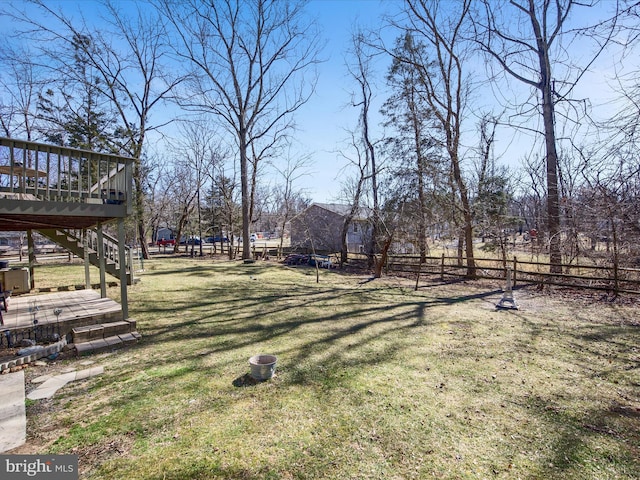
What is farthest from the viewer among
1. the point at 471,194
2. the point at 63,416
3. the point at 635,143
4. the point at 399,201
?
the point at 399,201

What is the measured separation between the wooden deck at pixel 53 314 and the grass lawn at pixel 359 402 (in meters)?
0.80

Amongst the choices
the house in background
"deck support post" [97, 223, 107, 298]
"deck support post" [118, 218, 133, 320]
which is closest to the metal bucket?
"deck support post" [118, 218, 133, 320]

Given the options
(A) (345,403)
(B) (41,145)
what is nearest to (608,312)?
(A) (345,403)

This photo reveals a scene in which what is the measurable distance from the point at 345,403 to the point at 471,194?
13.0 meters

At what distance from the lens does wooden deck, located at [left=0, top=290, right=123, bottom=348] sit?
4.71 metres

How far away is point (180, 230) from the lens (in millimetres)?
24516

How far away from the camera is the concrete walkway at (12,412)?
2537 millimetres

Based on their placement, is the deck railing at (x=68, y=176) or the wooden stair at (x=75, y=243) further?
the wooden stair at (x=75, y=243)

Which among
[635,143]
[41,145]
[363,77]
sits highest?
[363,77]

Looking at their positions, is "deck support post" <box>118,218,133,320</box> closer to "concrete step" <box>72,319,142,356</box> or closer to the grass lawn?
"concrete step" <box>72,319,142,356</box>

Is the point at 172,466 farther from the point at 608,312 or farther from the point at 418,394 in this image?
the point at 608,312

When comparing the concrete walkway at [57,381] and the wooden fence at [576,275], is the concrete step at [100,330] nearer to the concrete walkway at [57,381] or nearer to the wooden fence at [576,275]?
the concrete walkway at [57,381]

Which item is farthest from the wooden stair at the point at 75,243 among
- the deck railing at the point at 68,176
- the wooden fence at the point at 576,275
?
the wooden fence at the point at 576,275

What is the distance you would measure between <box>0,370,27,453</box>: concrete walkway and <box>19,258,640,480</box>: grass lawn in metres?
0.08
